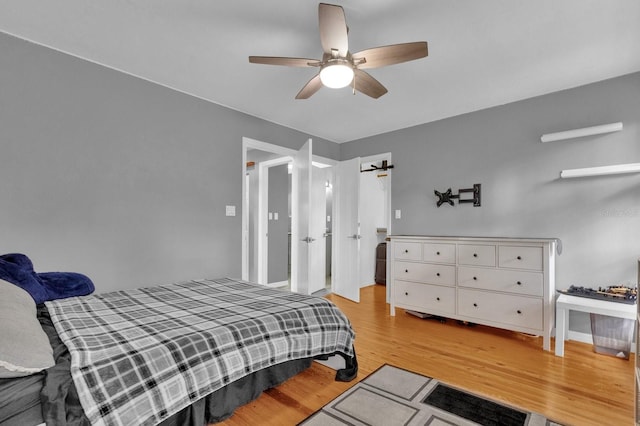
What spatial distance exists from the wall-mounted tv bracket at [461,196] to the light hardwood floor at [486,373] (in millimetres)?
1451

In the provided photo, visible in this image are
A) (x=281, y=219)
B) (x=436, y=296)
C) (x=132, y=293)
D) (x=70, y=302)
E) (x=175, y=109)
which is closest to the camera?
(x=70, y=302)

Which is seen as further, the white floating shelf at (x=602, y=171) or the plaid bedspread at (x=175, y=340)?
the white floating shelf at (x=602, y=171)

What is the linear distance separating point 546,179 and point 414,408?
2.68 metres

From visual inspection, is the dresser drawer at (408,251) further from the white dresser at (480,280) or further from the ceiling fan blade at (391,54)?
the ceiling fan blade at (391,54)

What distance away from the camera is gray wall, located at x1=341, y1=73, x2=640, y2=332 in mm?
2719

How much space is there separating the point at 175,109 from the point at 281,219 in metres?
2.71

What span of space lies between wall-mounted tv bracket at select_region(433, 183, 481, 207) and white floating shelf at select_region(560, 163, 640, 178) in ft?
2.66

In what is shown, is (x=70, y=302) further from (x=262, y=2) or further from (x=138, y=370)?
(x=262, y=2)

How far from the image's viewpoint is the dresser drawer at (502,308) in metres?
2.73

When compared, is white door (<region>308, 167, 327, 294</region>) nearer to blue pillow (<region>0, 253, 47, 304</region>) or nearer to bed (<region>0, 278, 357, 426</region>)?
bed (<region>0, 278, 357, 426</region>)

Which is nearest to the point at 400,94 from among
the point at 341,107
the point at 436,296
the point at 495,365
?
the point at 341,107

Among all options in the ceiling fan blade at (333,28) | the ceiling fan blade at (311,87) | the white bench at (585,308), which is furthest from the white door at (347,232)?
the ceiling fan blade at (333,28)

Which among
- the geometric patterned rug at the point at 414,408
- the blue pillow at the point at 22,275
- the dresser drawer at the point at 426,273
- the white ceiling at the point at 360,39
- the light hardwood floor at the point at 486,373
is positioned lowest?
the light hardwood floor at the point at 486,373

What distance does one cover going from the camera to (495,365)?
7.86 feet
